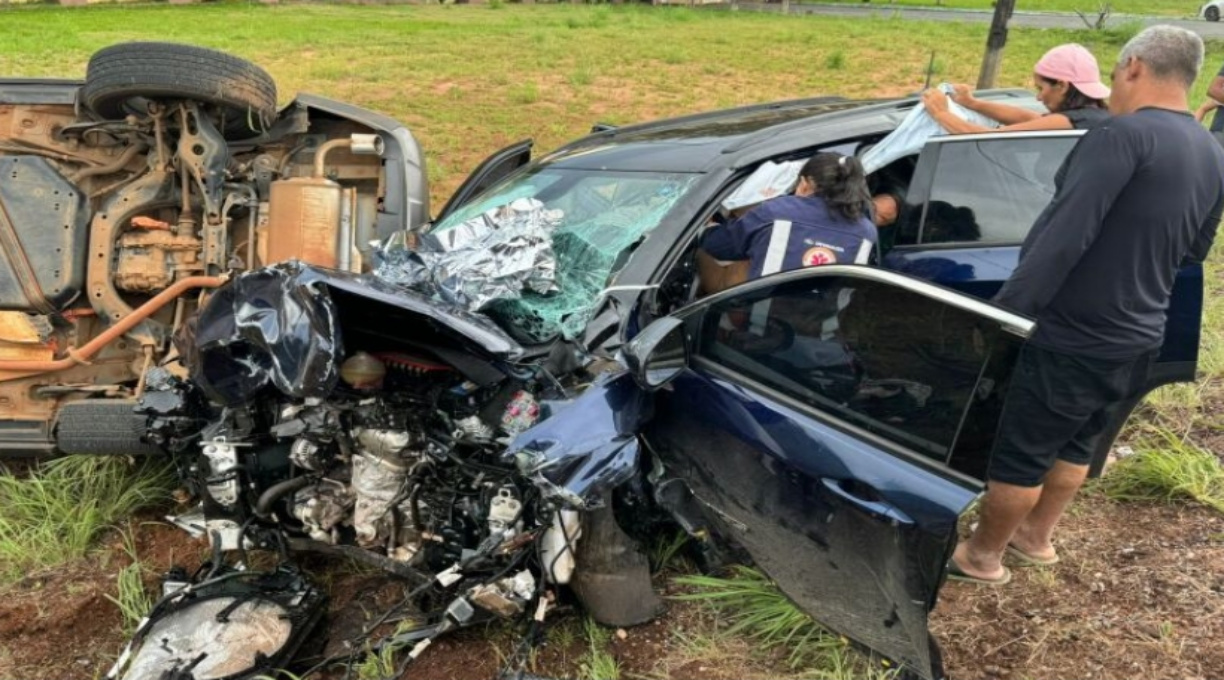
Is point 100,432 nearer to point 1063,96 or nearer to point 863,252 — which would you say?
point 863,252

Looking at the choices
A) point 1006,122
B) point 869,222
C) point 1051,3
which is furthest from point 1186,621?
point 1051,3

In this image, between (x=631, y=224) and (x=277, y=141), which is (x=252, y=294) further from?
(x=277, y=141)

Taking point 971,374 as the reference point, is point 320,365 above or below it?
below

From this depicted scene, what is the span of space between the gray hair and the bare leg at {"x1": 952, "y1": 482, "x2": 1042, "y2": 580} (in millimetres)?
1217

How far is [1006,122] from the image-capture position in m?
3.49

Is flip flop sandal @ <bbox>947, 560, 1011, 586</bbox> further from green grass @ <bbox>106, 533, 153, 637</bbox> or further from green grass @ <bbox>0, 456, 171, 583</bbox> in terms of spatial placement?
green grass @ <bbox>0, 456, 171, 583</bbox>

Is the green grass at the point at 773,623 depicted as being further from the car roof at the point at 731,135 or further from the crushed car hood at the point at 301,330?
the car roof at the point at 731,135

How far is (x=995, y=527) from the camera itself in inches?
104

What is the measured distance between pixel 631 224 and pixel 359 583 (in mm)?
1580

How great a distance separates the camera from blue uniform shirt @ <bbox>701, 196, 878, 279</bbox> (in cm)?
284

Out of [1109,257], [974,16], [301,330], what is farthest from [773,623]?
[974,16]

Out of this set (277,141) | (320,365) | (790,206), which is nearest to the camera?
(320,365)

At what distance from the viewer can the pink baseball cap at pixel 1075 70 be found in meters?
3.19

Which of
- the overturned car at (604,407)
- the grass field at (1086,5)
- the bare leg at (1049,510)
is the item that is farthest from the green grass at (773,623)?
the grass field at (1086,5)
